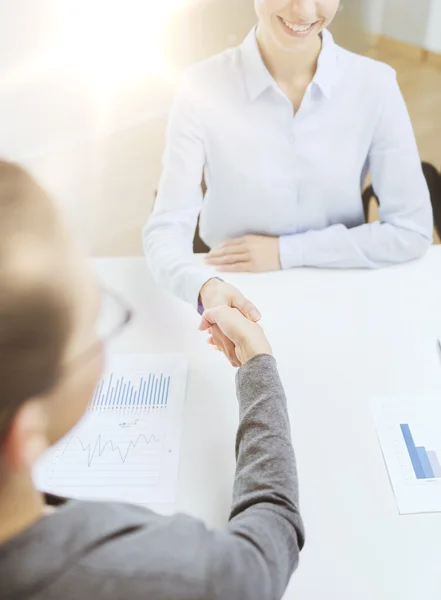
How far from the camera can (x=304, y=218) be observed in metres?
1.31

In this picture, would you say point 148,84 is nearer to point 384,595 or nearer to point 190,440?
point 190,440

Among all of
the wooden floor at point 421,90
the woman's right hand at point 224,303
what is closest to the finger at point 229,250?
the woman's right hand at point 224,303

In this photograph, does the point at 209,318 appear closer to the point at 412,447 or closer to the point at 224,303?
the point at 224,303

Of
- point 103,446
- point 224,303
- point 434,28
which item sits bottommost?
point 103,446

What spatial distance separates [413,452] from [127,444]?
1.32ft

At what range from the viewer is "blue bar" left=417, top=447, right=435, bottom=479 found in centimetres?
78

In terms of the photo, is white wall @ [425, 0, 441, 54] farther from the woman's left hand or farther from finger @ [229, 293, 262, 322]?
finger @ [229, 293, 262, 322]

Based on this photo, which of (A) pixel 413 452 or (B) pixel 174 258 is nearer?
(A) pixel 413 452

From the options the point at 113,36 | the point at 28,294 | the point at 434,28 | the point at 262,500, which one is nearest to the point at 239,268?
the point at 262,500

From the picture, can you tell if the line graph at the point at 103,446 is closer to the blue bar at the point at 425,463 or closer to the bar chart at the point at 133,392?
the bar chart at the point at 133,392

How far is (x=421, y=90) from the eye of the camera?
9.75 ft

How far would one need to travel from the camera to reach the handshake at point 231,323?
2.95ft

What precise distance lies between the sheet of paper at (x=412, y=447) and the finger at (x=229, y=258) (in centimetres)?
42

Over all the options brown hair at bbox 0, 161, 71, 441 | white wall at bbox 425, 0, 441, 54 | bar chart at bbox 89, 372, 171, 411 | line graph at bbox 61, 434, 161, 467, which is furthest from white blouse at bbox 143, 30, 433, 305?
white wall at bbox 425, 0, 441, 54
